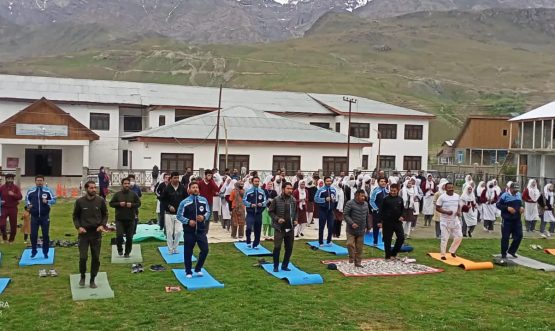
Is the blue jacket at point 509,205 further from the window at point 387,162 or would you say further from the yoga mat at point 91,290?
the window at point 387,162

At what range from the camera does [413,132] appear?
5153cm

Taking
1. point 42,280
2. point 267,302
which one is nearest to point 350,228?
point 267,302

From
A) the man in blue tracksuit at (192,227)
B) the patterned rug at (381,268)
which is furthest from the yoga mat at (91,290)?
the patterned rug at (381,268)

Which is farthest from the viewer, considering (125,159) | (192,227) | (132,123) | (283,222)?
(132,123)

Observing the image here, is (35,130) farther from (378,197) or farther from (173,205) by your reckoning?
(378,197)

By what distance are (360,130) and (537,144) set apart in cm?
1446

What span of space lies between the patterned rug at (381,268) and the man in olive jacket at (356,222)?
30 cm

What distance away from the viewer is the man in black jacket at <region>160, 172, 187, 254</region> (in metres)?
14.1

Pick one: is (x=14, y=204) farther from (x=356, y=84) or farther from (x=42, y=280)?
(x=356, y=84)

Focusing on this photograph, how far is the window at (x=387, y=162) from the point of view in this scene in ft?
165

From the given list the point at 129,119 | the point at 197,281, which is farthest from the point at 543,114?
the point at 197,281

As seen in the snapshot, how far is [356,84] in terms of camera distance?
127312mm

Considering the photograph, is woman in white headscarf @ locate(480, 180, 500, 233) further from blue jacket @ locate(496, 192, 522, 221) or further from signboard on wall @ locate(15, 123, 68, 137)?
signboard on wall @ locate(15, 123, 68, 137)

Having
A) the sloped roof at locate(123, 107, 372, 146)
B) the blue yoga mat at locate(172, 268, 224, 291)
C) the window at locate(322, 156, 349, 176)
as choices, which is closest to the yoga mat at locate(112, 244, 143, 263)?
the blue yoga mat at locate(172, 268, 224, 291)
